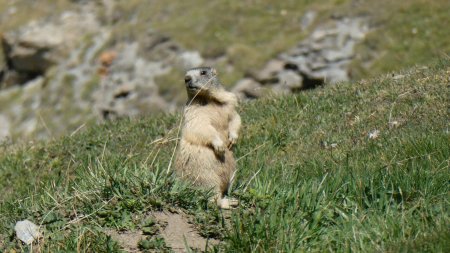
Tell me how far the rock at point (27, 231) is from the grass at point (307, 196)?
89mm

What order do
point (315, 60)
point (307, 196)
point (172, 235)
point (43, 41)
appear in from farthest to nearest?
point (43, 41), point (315, 60), point (307, 196), point (172, 235)

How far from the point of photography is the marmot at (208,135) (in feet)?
25.8

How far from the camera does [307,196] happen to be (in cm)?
698

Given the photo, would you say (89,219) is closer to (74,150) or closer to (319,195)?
(319,195)

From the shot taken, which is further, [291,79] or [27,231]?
[291,79]

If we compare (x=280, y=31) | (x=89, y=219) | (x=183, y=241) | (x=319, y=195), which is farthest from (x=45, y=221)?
(x=280, y=31)

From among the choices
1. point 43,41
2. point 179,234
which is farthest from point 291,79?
point 179,234

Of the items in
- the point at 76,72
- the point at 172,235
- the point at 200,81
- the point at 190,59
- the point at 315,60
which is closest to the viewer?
the point at 172,235

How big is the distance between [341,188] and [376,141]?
82.1 inches

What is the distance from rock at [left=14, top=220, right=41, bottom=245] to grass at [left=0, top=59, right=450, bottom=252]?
0.09 metres

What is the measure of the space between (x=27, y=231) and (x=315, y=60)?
1160 inches

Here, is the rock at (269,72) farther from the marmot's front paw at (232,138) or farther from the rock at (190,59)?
the marmot's front paw at (232,138)

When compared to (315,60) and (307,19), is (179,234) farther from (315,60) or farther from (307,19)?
(307,19)

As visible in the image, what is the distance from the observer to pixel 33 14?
51.3 m
